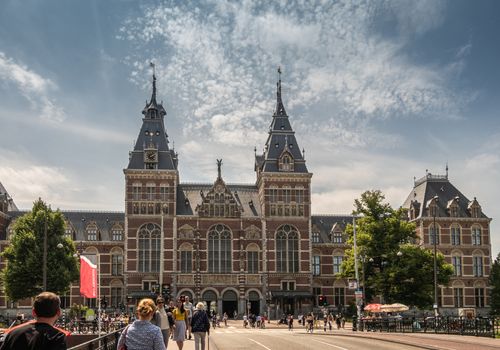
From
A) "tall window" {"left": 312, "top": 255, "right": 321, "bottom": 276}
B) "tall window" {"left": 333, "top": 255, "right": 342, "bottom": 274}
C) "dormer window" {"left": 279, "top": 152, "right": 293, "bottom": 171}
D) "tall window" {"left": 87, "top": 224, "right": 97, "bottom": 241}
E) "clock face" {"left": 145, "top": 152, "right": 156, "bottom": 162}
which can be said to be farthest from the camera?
"tall window" {"left": 333, "top": 255, "right": 342, "bottom": 274}

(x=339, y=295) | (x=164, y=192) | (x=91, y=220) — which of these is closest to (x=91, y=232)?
(x=91, y=220)

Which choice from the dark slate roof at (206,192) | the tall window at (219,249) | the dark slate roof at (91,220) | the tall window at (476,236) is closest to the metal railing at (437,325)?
the tall window at (219,249)

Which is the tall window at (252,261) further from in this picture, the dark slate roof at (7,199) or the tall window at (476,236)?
the dark slate roof at (7,199)

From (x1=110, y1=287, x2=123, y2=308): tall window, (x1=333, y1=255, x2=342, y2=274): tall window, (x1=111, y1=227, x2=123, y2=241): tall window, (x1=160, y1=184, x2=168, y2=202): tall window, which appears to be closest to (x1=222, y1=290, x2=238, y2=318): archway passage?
(x1=110, y1=287, x2=123, y2=308): tall window

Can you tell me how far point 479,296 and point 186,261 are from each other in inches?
1414

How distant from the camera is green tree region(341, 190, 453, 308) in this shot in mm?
58219

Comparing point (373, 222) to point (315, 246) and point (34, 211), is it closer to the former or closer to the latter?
point (315, 246)

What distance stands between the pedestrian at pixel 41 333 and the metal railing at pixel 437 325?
30.4 meters

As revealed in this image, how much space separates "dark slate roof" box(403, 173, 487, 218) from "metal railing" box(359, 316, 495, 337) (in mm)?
35160

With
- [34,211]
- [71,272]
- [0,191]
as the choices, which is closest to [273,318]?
[71,272]

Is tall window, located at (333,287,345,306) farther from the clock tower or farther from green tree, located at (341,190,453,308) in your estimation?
the clock tower

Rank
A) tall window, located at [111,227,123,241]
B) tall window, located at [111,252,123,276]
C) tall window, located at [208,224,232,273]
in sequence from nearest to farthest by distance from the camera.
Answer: tall window, located at [208,224,232,273] → tall window, located at [111,252,123,276] → tall window, located at [111,227,123,241]

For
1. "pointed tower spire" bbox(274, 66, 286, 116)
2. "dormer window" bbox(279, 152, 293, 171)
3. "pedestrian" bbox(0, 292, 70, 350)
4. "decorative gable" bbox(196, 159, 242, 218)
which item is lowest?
"pedestrian" bbox(0, 292, 70, 350)

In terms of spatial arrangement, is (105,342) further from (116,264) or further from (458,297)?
(458,297)
